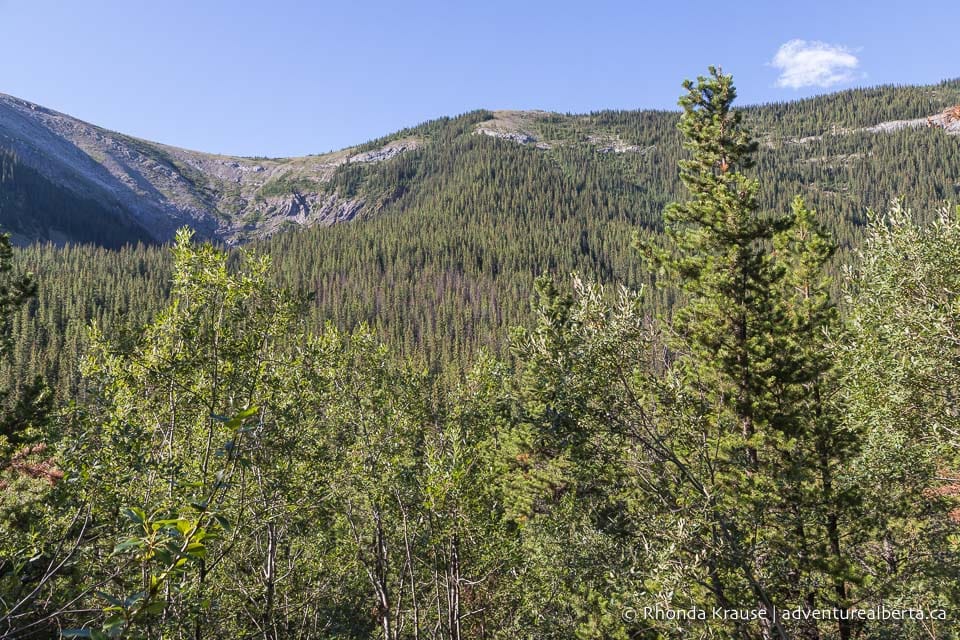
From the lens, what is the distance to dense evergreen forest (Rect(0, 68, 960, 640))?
6.82 meters

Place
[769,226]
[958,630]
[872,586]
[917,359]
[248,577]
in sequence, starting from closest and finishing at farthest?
[917,359]
[958,630]
[248,577]
[872,586]
[769,226]

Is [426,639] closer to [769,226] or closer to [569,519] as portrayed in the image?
[569,519]

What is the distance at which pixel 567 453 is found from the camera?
28.7 feet

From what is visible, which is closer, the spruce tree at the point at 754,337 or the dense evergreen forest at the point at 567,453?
the dense evergreen forest at the point at 567,453

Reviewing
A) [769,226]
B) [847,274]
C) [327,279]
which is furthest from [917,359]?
[327,279]

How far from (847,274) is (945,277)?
8.84ft

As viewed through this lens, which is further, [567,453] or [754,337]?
[754,337]

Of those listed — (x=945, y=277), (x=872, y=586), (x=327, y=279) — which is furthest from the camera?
(x=327, y=279)

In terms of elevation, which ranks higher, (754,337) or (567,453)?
(754,337)

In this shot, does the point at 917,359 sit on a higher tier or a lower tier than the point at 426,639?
higher

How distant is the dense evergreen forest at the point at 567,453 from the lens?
269 inches

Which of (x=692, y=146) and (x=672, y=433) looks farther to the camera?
(x=692, y=146)

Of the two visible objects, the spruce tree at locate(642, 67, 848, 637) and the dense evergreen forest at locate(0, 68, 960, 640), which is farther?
the spruce tree at locate(642, 67, 848, 637)

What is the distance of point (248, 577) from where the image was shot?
43.4 feet
